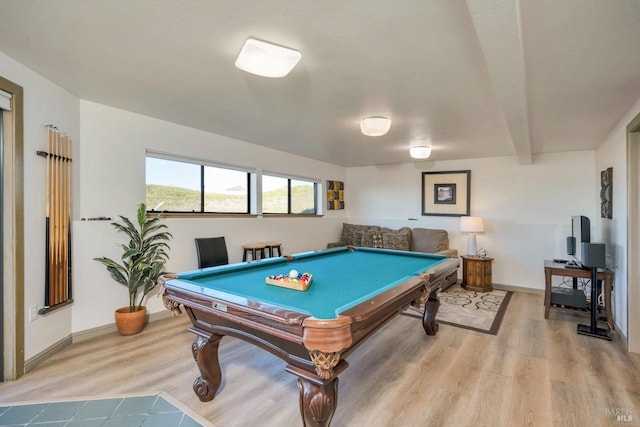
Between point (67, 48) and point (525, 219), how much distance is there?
5.91 metres

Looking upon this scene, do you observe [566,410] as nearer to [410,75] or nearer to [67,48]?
[410,75]

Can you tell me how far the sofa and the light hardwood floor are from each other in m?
2.18

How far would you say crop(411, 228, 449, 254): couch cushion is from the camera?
17.0ft

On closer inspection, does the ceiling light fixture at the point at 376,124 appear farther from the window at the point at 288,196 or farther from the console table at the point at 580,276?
the console table at the point at 580,276

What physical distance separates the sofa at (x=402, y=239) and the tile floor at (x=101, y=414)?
4180mm

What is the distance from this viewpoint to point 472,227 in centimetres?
488

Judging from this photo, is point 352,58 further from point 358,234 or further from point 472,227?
point 358,234

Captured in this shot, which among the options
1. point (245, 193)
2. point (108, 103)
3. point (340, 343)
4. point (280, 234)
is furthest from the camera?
point (280, 234)

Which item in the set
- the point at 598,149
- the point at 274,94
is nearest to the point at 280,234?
the point at 274,94

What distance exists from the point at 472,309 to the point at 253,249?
A: 304cm

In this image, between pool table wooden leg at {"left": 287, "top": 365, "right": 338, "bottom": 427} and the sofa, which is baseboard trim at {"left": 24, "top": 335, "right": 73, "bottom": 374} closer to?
pool table wooden leg at {"left": 287, "top": 365, "right": 338, "bottom": 427}

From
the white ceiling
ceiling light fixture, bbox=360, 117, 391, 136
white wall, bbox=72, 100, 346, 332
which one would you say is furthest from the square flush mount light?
white wall, bbox=72, 100, 346, 332

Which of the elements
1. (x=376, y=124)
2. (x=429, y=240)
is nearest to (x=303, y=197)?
(x=429, y=240)

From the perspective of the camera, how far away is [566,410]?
1907 mm
